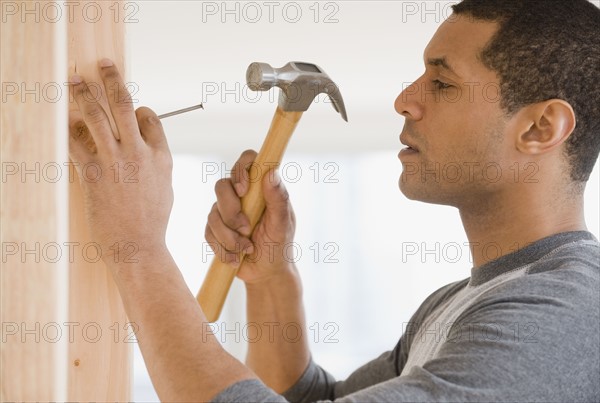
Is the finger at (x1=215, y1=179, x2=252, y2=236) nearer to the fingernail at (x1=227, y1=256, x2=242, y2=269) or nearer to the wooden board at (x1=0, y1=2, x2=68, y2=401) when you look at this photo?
the fingernail at (x1=227, y1=256, x2=242, y2=269)

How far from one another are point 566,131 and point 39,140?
0.81m

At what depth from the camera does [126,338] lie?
1.00 meters

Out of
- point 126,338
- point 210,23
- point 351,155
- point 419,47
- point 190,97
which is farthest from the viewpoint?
point 351,155

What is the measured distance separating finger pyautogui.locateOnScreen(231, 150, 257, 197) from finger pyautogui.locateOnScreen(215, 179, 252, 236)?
0.05 feet

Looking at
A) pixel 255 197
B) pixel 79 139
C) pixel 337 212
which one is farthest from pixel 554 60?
pixel 337 212

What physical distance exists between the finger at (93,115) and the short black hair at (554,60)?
0.63m

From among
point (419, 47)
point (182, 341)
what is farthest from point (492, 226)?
point (419, 47)

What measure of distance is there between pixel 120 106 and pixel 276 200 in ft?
1.50

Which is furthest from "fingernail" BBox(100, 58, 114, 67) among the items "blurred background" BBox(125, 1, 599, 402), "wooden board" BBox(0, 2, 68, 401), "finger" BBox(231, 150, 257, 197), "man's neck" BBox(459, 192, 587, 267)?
"blurred background" BBox(125, 1, 599, 402)

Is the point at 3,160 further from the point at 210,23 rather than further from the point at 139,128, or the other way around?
the point at 210,23

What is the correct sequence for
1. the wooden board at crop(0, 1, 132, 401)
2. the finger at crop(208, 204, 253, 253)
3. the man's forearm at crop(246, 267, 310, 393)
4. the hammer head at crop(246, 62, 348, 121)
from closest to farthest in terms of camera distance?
the wooden board at crop(0, 1, 132, 401) → the hammer head at crop(246, 62, 348, 121) → the finger at crop(208, 204, 253, 253) → the man's forearm at crop(246, 267, 310, 393)

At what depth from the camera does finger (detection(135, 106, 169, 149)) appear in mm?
990

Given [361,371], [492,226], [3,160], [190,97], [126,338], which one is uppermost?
[190,97]

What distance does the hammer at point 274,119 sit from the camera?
1161 mm
